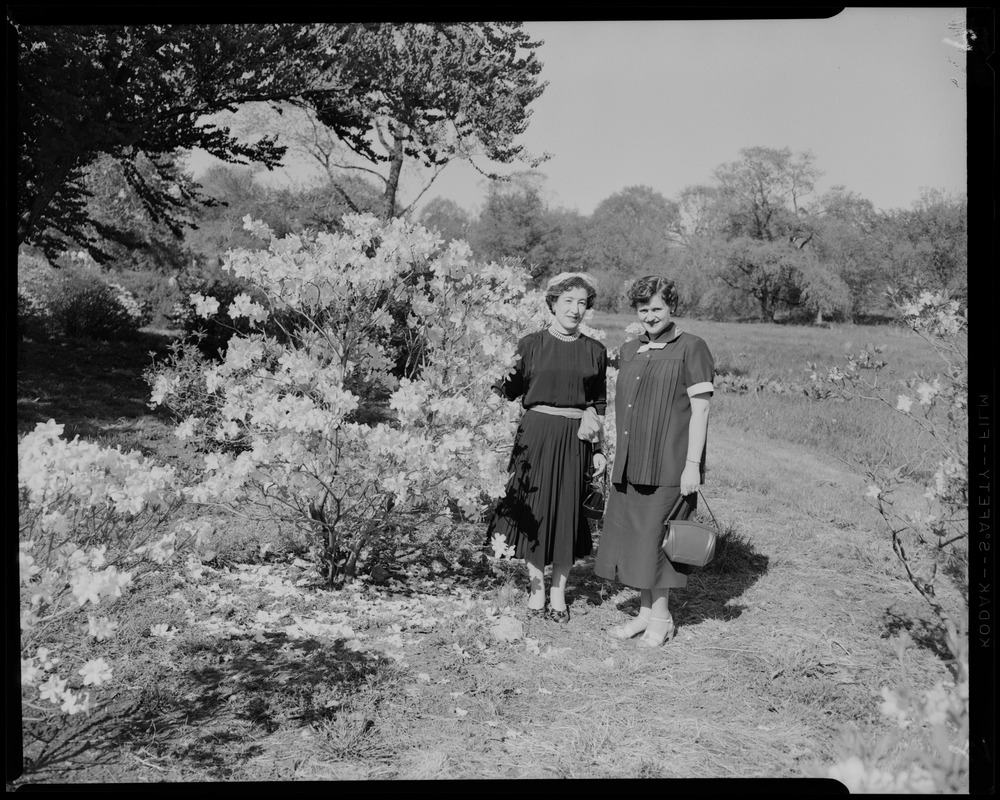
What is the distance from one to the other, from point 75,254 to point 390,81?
3563 mm

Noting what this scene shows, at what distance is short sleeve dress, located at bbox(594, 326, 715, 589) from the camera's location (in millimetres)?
2723

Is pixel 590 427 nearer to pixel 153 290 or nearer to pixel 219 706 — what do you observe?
pixel 219 706

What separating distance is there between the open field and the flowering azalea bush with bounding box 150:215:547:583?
44 centimetres

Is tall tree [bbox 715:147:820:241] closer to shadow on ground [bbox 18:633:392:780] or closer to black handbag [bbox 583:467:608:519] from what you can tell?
black handbag [bbox 583:467:608:519]

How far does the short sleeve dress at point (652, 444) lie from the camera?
107 inches

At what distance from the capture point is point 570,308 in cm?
→ 292

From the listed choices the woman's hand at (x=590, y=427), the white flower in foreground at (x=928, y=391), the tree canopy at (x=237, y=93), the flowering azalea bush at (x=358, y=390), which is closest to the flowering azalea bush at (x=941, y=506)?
the white flower in foreground at (x=928, y=391)

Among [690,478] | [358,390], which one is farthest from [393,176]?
[690,478]

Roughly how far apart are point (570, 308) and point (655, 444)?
67cm

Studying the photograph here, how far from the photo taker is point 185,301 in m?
6.11

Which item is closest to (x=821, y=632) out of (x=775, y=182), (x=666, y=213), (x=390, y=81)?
(x=390, y=81)

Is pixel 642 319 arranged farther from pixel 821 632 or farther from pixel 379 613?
pixel 379 613

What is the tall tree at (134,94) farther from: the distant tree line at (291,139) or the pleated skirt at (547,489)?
the pleated skirt at (547,489)

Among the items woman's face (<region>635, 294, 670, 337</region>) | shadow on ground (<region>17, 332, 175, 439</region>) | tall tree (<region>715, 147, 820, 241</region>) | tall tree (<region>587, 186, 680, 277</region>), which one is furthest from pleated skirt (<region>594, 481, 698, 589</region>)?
tall tree (<region>715, 147, 820, 241</region>)
